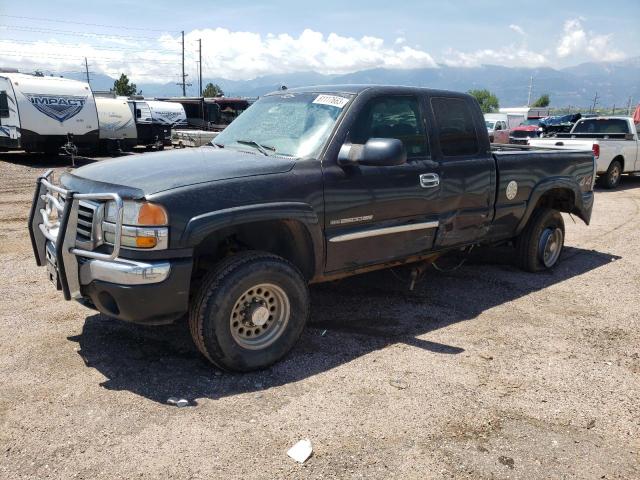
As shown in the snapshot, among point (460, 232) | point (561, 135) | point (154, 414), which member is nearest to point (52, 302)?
point (154, 414)

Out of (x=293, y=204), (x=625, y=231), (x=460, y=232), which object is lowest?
(x=625, y=231)

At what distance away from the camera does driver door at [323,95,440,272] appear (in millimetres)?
4105

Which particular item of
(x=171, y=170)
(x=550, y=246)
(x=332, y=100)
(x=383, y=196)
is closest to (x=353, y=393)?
(x=383, y=196)

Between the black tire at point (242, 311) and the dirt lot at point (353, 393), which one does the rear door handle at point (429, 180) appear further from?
the black tire at point (242, 311)

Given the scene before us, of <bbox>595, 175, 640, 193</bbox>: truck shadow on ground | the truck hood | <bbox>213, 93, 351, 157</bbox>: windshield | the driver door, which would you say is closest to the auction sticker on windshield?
<bbox>213, 93, 351, 157</bbox>: windshield

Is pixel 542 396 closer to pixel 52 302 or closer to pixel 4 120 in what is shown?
pixel 52 302

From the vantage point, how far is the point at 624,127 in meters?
14.5

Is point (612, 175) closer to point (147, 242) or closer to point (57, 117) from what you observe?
point (147, 242)

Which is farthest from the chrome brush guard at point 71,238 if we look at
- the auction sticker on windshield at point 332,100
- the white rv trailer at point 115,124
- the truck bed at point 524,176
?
the white rv trailer at point 115,124

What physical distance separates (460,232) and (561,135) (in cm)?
1126

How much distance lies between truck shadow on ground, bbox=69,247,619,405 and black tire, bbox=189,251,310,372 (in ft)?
0.46

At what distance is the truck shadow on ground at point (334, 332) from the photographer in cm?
370

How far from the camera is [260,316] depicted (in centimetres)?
380

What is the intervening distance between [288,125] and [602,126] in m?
13.0
